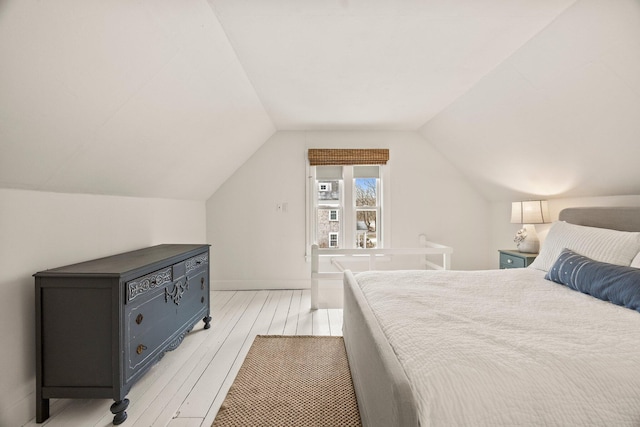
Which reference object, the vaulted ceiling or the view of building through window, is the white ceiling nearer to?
the vaulted ceiling

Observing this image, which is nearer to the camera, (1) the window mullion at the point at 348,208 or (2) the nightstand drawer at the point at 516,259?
(2) the nightstand drawer at the point at 516,259

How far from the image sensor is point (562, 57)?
1940 mm

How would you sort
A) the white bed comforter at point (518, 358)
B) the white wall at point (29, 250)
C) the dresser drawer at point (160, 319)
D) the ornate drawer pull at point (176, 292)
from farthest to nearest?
the ornate drawer pull at point (176, 292) < the dresser drawer at point (160, 319) < the white wall at point (29, 250) < the white bed comforter at point (518, 358)

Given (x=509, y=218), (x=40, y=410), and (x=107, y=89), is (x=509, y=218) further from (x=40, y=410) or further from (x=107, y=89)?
(x=40, y=410)

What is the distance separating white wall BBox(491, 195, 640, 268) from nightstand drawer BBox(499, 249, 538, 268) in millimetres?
441

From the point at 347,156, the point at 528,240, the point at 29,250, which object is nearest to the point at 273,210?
the point at 347,156

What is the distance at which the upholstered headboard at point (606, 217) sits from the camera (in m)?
2.31

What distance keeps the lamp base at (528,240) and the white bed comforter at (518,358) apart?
1.59 m

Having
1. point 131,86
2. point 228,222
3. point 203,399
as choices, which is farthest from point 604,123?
point 228,222

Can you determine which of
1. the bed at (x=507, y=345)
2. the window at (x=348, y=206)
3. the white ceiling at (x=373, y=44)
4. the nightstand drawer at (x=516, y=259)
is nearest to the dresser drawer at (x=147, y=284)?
the bed at (x=507, y=345)

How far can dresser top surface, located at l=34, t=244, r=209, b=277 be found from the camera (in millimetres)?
1664

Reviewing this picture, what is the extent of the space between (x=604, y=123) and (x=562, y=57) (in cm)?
60

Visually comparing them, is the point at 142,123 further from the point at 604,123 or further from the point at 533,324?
the point at 604,123

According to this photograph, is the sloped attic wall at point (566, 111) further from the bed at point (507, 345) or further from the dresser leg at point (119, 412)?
the dresser leg at point (119, 412)
